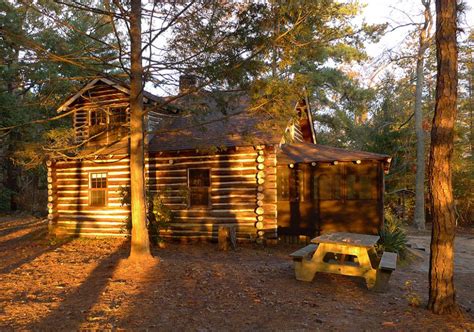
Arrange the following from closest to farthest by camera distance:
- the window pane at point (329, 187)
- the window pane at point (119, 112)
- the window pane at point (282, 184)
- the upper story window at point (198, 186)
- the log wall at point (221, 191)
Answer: the log wall at point (221, 191), the window pane at point (329, 187), the window pane at point (282, 184), the upper story window at point (198, 186), the window pane at point (119, 112)

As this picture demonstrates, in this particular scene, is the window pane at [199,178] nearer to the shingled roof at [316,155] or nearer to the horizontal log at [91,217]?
the shingled roof at [316,155]

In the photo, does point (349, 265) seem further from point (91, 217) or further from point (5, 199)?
point (5, 199)

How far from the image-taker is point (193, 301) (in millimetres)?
6555

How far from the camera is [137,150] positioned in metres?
9.51

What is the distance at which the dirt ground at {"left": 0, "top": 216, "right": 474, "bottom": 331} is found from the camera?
5.61 metres

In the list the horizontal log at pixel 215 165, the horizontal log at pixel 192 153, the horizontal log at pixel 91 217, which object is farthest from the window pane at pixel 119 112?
the horizontal log at pixel 91 217

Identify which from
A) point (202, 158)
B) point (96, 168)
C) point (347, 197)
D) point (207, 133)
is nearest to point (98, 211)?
point (96, 168)

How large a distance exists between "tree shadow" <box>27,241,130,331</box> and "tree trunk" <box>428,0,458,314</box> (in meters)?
5.68

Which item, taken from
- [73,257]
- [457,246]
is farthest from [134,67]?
[457,246]

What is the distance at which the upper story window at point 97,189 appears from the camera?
15126 millimetres

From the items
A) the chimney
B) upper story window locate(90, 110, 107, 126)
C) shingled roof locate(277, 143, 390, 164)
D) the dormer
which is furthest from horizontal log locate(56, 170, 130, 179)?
shingled roof locate(277, 143, 390, 164)

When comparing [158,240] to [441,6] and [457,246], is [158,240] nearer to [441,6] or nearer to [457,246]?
[441,6]

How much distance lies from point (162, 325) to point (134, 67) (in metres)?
6.53

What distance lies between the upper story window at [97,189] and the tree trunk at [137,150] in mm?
6284
